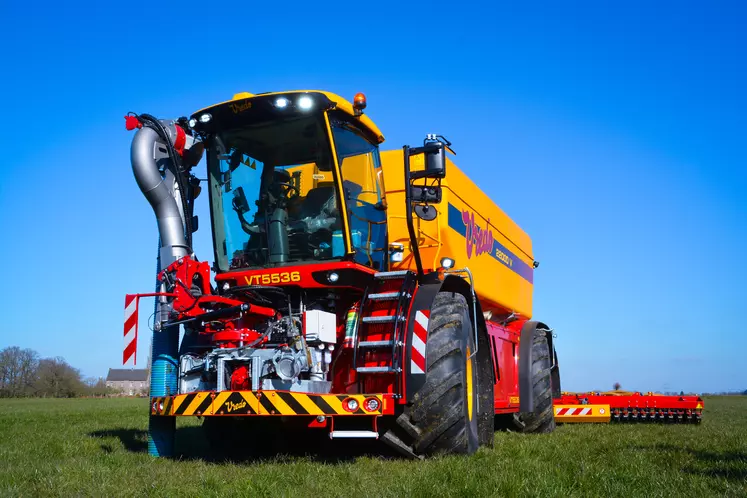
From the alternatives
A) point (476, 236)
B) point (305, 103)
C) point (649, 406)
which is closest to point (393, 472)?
point (305, 103)

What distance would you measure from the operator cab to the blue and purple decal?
1.74 metres

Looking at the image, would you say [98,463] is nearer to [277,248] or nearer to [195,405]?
[195,405]

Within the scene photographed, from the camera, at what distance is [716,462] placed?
6.82m

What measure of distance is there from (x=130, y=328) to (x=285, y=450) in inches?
88.5

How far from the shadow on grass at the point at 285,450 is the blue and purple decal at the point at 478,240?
3.01 metres

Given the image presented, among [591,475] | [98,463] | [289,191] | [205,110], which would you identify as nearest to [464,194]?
[289,191]

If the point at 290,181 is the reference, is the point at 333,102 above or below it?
above

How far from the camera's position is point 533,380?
11.9 m

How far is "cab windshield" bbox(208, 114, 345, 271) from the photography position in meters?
7.37

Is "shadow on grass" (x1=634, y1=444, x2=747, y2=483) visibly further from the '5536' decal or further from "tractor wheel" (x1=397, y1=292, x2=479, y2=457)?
the '5536' decal

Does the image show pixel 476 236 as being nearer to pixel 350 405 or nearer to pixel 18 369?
pixel 350 405

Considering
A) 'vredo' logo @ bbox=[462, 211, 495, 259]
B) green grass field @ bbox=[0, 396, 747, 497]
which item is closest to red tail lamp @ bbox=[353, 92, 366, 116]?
'vredo' logo @ bbox=[462, 211, 495, 259]

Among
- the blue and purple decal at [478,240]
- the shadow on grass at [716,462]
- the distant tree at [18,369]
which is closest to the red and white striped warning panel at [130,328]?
the blue and purple decal at [478,240]

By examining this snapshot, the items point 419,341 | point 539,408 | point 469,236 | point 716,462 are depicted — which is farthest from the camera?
point 539,408
